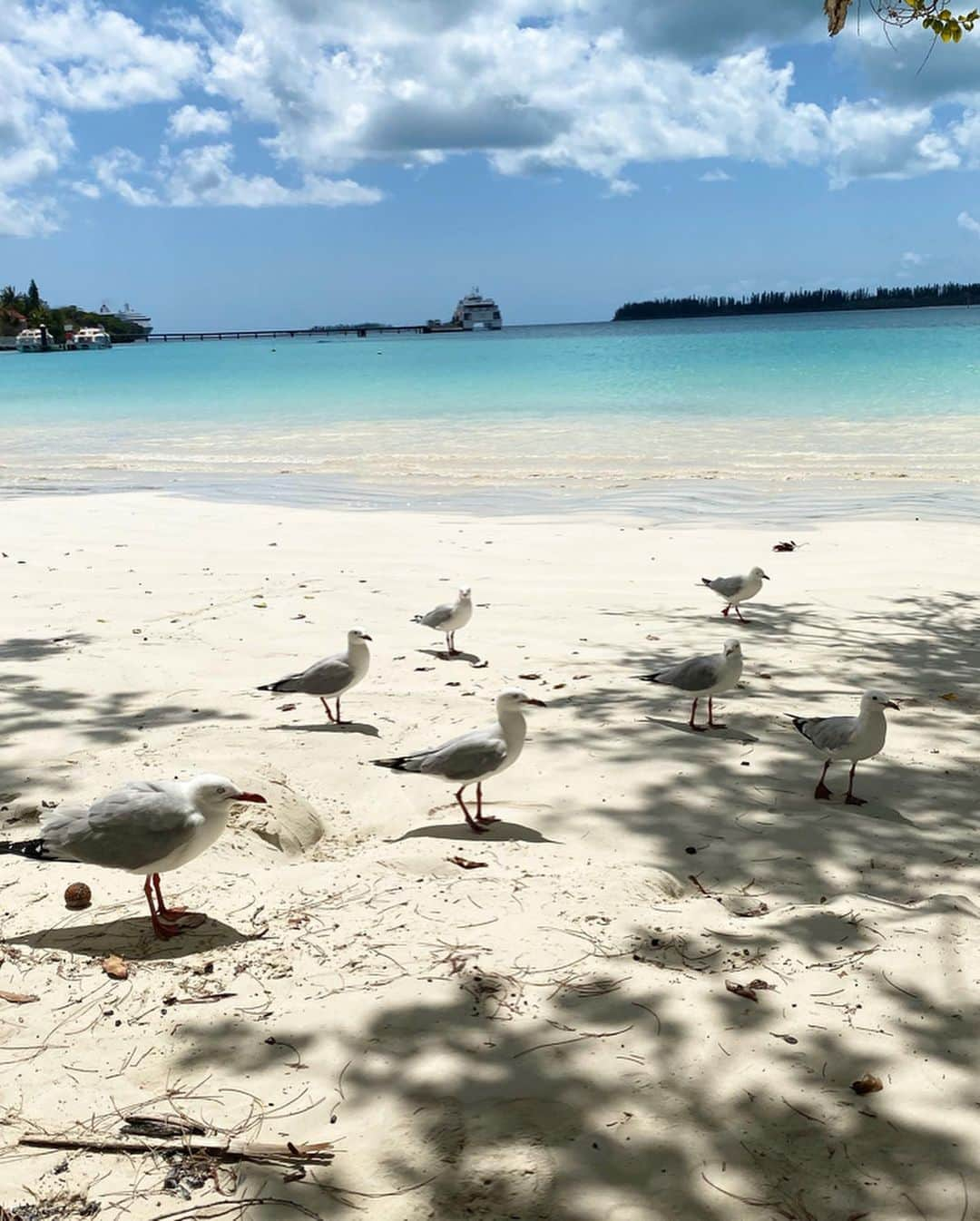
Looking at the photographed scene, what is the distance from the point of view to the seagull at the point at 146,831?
391cm

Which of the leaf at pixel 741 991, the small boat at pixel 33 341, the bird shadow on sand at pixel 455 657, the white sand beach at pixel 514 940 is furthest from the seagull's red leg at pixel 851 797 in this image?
the small boat at pixel 33 341

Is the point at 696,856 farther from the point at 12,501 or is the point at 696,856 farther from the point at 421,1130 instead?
the point at 12,501

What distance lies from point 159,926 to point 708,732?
3561 millimetres

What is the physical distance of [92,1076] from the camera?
3.14 metres

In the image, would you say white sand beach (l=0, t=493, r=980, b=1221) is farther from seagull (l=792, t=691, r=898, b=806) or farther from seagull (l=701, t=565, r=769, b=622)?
seagull (l=701, t=565, r=769, b=622)

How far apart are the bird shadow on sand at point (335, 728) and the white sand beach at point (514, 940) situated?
5cm

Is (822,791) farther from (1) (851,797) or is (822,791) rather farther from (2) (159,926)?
(2) (159,926)

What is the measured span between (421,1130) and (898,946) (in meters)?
1.88

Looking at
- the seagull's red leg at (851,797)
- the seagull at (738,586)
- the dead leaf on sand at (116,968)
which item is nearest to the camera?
the dead leaf on sand at (116,968)

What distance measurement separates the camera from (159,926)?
3.97 metres

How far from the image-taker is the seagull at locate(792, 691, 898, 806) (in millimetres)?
5453

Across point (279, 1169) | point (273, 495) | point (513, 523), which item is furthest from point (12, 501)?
point (279, 1169)

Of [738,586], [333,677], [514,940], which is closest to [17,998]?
[514,940]

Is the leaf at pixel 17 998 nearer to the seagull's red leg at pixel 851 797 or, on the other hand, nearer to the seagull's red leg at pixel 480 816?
the seagull's red leg at pixel 480 816
